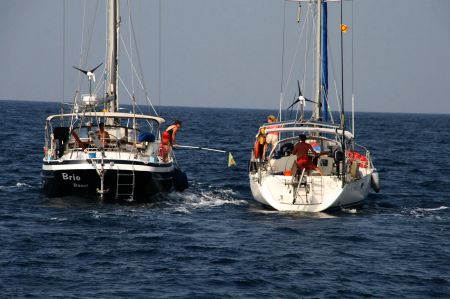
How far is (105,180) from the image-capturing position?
1020 inches

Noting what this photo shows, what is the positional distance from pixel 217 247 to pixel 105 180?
21.4 ft

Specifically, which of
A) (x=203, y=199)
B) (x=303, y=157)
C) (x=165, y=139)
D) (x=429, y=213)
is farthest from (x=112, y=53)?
(x=429, y=213)

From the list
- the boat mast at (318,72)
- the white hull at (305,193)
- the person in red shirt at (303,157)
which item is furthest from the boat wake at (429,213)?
the boat mast at (318,72)

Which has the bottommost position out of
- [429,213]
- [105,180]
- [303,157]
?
[429,213]

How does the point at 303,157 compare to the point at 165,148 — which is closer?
the point at 303,157

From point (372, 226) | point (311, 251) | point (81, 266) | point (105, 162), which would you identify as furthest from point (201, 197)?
point (81, 266)

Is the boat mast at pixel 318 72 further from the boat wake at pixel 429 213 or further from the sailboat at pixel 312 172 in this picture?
the boat wake at pixel 429 213

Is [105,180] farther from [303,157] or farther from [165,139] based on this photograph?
[303,157]

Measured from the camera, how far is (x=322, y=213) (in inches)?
986

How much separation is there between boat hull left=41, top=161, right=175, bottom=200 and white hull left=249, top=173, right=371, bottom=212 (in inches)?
121

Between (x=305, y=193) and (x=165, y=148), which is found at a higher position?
(x=165, y=148)

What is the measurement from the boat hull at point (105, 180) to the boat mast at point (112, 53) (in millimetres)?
4639

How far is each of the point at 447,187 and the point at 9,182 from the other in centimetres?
1535

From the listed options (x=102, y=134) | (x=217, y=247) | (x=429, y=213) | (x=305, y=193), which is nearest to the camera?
(x=217, y=247)
